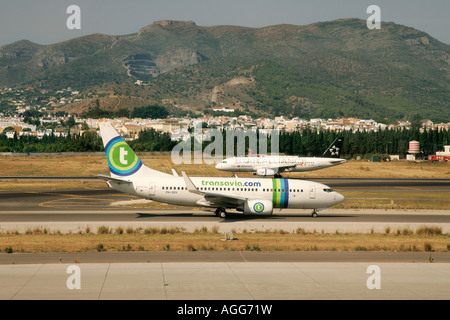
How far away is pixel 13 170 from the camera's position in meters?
105

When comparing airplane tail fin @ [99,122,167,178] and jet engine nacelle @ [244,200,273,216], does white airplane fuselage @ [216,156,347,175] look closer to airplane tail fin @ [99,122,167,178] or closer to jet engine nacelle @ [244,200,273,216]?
airplane tail fin @ [99,122,167,178]

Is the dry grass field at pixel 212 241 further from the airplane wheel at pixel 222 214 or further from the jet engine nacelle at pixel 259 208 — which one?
the airplane wheel at pixel 222 214

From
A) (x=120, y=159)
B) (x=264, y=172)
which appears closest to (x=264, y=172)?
(x=264, y=172)

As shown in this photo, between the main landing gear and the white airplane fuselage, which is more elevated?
the white airplane fuselage

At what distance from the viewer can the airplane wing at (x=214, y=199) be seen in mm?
47906

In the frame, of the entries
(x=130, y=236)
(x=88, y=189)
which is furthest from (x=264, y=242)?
(x=88, y=189)

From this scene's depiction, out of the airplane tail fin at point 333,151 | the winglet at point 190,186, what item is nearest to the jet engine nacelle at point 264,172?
the airplane tail fin at point 333,151

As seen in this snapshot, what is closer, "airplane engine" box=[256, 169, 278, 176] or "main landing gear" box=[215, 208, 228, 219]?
"main landing gear" box=[215, 208, 228, 219]

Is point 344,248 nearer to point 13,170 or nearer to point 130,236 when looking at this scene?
point 130,236

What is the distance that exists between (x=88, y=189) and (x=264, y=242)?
139 ft

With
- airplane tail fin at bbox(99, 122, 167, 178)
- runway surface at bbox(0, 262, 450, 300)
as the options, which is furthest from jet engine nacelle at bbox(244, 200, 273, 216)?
runway surface at bbox(0, 262, 450, 300)
